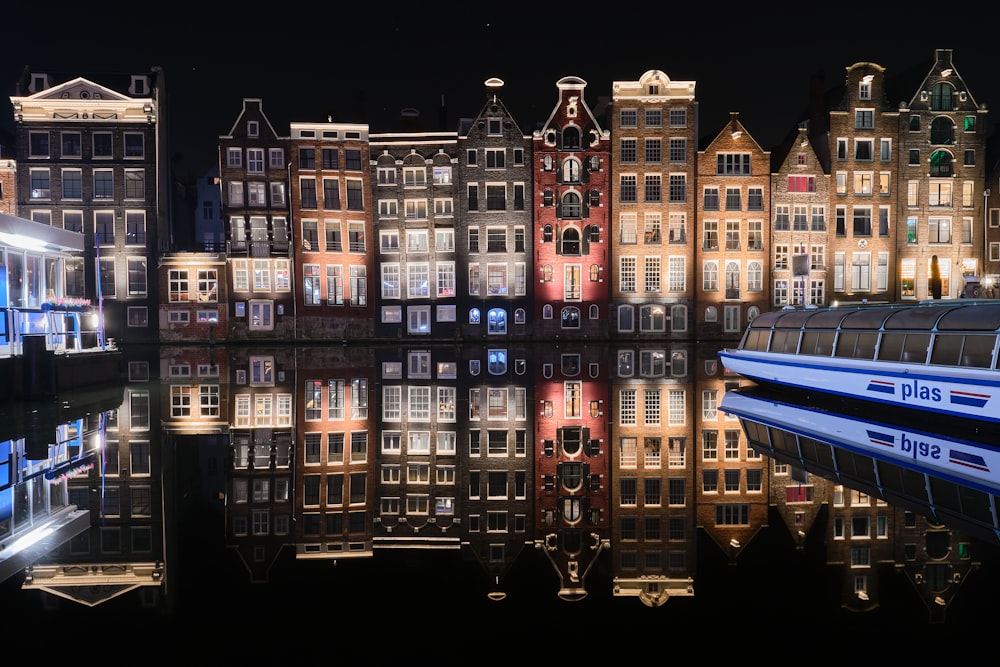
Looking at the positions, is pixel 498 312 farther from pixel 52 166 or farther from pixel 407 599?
pixel 407 599

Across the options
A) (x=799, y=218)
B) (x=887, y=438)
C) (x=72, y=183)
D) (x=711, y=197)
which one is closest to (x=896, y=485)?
(x=887, y=438)

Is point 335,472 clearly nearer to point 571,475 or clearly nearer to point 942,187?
point 571,475

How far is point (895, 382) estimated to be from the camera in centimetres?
1420

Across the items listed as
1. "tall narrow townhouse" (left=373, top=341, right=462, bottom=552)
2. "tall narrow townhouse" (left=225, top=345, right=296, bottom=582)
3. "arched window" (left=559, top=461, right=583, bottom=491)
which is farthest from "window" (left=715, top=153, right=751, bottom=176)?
"arched window" (left=559, top=461, right=583, bottom=491)

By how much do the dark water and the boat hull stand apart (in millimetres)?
7028

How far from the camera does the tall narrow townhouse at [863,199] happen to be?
52.1 meters

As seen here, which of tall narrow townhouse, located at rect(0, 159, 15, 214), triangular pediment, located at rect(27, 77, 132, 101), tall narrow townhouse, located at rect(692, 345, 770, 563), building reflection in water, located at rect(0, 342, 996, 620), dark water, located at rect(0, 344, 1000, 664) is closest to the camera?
dark water, located at rect(0, 344, 1000, 664)

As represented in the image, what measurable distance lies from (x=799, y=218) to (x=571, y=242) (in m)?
17.4

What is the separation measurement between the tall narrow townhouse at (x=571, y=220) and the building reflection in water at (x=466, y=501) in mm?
34785

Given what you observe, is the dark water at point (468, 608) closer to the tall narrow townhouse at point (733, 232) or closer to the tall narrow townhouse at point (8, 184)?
the tall narrow townhouse at point (733, 232)

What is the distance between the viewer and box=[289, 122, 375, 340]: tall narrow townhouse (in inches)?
2019

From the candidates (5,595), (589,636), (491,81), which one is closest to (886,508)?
(589,636)

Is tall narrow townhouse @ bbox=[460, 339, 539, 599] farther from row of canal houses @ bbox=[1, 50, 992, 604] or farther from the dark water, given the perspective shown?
row of canal houses @ bbox=[1, 50, 992, 604]

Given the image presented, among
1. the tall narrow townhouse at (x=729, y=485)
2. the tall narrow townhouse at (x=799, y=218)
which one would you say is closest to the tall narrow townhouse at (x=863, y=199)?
the tall narrow townhouse at (x=799, y=218)
